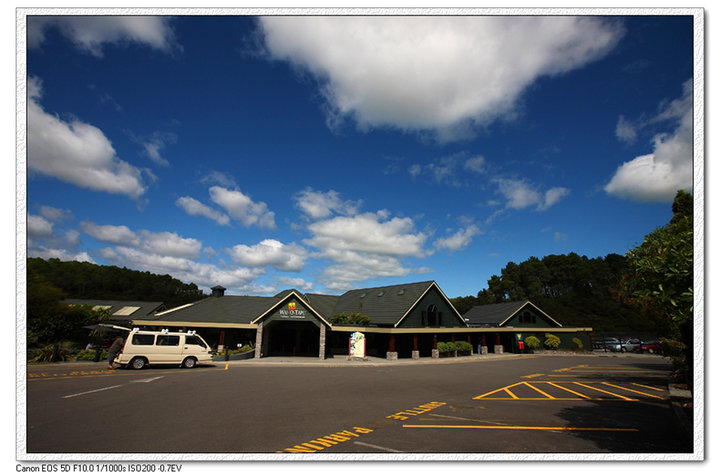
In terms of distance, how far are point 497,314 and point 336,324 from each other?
79.1 ft

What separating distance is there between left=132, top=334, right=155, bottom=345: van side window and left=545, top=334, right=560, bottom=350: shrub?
42409mm

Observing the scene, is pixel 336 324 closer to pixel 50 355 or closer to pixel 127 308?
pixel 50 355

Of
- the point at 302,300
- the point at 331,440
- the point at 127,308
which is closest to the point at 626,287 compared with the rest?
the point at 331,440

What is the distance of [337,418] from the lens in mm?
8414

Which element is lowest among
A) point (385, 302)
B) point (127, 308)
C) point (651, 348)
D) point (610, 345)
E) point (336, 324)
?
point (610, 345)

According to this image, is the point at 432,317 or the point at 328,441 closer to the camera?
the point at 328,441

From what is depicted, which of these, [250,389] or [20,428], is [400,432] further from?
[250,389]

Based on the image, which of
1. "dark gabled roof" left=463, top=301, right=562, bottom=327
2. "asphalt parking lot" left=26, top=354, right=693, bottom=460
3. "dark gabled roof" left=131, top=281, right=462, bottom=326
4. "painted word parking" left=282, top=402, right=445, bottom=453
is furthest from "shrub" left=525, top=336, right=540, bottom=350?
"painted word parking" left=282, top=402, right=445, bottom=453

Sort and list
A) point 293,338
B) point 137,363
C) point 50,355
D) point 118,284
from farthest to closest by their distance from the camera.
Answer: point 118,284 → point 293,338 → point 50,355 → point 137,363

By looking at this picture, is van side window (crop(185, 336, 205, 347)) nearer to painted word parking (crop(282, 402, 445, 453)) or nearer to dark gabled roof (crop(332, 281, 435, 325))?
dark gabled roof (crop(332, 281, 435, 325))

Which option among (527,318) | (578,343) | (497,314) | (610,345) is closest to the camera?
(578,343)
